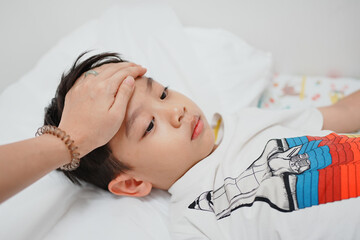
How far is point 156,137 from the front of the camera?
0.86 metres

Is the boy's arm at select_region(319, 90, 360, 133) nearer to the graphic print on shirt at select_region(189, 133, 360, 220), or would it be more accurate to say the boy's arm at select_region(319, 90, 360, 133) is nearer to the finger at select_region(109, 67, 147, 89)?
the graphic print on shirt at select_region(189, 133, 360, 220)

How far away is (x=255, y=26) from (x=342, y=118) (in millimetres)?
613

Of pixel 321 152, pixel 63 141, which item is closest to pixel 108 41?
pixel 63 141

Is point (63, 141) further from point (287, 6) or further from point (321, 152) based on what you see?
point (287, 6)

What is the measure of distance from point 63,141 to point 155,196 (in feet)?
1.37

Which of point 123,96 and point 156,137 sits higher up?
point 123,96

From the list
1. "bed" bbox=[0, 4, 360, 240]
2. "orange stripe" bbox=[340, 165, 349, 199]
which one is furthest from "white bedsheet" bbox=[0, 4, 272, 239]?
"orange stripe" bbox=[340, 165, 349, 199]

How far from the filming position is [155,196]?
1006mm

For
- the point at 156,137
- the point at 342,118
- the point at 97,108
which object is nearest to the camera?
the point at 97,108

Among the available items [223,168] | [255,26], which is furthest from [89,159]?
[255,26]

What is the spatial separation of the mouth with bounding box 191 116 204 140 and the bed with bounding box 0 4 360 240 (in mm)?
243

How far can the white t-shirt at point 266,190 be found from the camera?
0.75 m

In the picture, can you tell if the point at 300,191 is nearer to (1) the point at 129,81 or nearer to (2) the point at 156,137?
(2) the point at 156,137

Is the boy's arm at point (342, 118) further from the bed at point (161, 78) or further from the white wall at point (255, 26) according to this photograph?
the white wall at point (255, 26)
